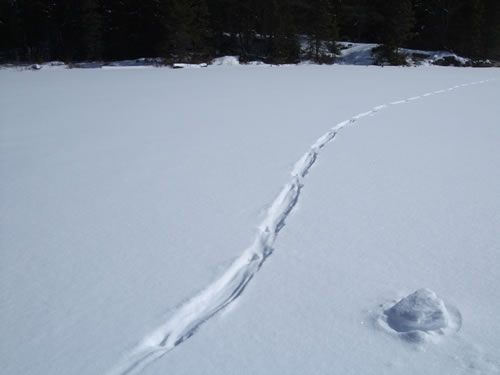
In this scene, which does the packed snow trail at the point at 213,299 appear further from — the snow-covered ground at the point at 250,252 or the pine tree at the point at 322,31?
the pine tree at the point at 322,31

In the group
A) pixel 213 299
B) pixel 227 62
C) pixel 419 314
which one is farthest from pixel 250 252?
pixel 227 62

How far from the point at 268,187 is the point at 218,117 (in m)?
2.99

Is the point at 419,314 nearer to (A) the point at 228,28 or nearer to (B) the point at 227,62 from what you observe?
(B) the point at 227,62

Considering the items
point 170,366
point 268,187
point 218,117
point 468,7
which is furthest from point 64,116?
point 468,7

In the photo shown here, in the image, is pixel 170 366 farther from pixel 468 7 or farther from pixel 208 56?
pixel 468 7

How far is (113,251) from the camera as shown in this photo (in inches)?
79.0

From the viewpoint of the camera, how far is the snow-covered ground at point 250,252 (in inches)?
52.2

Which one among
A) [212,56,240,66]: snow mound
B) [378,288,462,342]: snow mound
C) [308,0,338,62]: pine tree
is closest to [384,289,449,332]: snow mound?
[378,288,462,342]: snow mound

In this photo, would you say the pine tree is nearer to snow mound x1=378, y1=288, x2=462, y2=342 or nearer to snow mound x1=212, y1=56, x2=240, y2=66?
snow mound x1=212, y1=56, x2=240, y2=66

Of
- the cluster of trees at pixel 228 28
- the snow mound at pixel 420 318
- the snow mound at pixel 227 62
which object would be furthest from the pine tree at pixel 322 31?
the snow mound at pixel 420 318

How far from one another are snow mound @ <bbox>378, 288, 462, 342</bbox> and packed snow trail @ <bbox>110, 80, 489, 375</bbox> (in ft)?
2.13

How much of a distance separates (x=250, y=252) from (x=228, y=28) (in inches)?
973

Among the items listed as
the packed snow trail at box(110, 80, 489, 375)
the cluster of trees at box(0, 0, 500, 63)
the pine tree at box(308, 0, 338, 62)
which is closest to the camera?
the packed snow trail at box(110, 80, 489, 375)

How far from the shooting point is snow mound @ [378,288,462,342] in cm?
135
